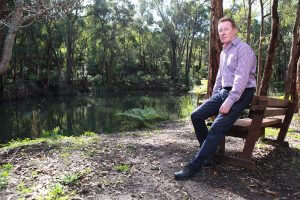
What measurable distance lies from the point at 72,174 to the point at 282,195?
2538 mm

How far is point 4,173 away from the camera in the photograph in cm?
401

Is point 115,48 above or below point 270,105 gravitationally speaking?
above

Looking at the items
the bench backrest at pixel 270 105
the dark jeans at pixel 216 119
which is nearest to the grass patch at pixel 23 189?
the dark jeans at pixel 216 119

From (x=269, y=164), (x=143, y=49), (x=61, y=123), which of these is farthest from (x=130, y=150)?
(x=143, y=49)

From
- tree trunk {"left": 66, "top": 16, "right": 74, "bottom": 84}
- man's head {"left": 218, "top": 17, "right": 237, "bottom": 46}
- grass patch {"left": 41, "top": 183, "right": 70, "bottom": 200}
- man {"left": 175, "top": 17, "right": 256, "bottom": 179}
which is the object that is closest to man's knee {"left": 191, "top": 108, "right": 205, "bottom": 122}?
man {"left": 175, "top": 17, "right": 256, "bottom": 179}

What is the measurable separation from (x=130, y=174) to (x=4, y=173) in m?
1.63

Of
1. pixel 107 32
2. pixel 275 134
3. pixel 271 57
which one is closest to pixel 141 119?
pixel 271 57

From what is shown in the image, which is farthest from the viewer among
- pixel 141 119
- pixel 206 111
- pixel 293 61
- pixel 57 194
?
pixel 293 61

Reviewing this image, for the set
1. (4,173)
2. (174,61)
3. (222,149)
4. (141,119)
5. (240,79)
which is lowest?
(141,119)

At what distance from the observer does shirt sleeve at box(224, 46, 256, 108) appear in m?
3.77

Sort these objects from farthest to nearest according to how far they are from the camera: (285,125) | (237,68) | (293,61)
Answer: (293,61)
(285,125)
(237,68)

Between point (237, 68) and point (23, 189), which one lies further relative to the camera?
point (237, 68)

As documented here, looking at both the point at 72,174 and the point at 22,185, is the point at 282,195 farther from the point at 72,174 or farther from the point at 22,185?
the point at 22,185

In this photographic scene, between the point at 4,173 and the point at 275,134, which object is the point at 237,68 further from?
the point at 275,134
